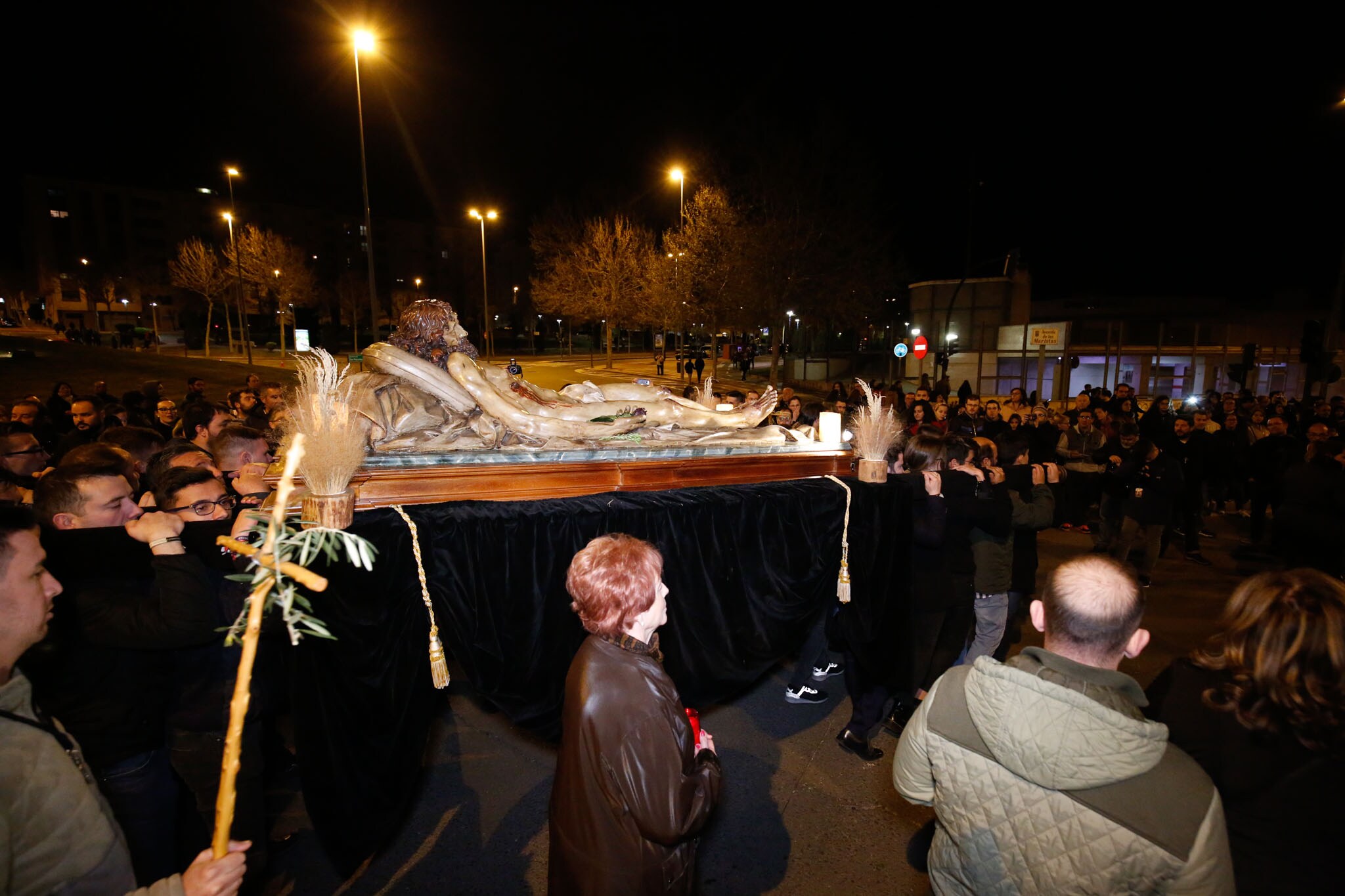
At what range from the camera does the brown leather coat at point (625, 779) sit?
1.72 metres

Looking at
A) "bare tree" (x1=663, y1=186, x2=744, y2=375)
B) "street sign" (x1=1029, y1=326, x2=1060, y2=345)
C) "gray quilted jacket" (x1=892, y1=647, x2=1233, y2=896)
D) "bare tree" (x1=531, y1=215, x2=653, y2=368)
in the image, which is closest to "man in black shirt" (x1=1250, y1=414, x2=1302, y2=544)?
"gray quilted jacket" (x1=892, y1=647, x2=1233, y2=896)

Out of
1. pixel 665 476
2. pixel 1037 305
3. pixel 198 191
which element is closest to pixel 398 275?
pixel 198 191

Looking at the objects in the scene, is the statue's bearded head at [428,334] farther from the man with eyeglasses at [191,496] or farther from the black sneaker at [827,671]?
the black sneaker at [827,671]

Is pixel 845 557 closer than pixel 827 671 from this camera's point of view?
Yes

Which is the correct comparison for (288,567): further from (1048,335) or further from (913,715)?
(1048,335)

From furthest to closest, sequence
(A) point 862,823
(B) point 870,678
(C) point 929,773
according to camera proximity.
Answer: (B) point 870,678
(A) point 862,823
(C) point 929,773

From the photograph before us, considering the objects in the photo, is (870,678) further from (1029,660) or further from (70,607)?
(70,607)

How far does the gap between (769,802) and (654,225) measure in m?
28.1

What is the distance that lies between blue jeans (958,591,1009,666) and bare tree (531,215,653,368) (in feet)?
70.9

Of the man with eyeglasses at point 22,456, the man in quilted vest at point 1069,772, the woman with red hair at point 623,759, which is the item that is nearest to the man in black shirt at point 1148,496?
the man in quilted vest at point 1069,772

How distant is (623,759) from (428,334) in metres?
2.86

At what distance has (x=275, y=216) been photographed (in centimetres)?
5347

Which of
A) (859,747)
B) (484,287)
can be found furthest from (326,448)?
(484,287)

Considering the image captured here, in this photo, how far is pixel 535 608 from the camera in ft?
10.7
